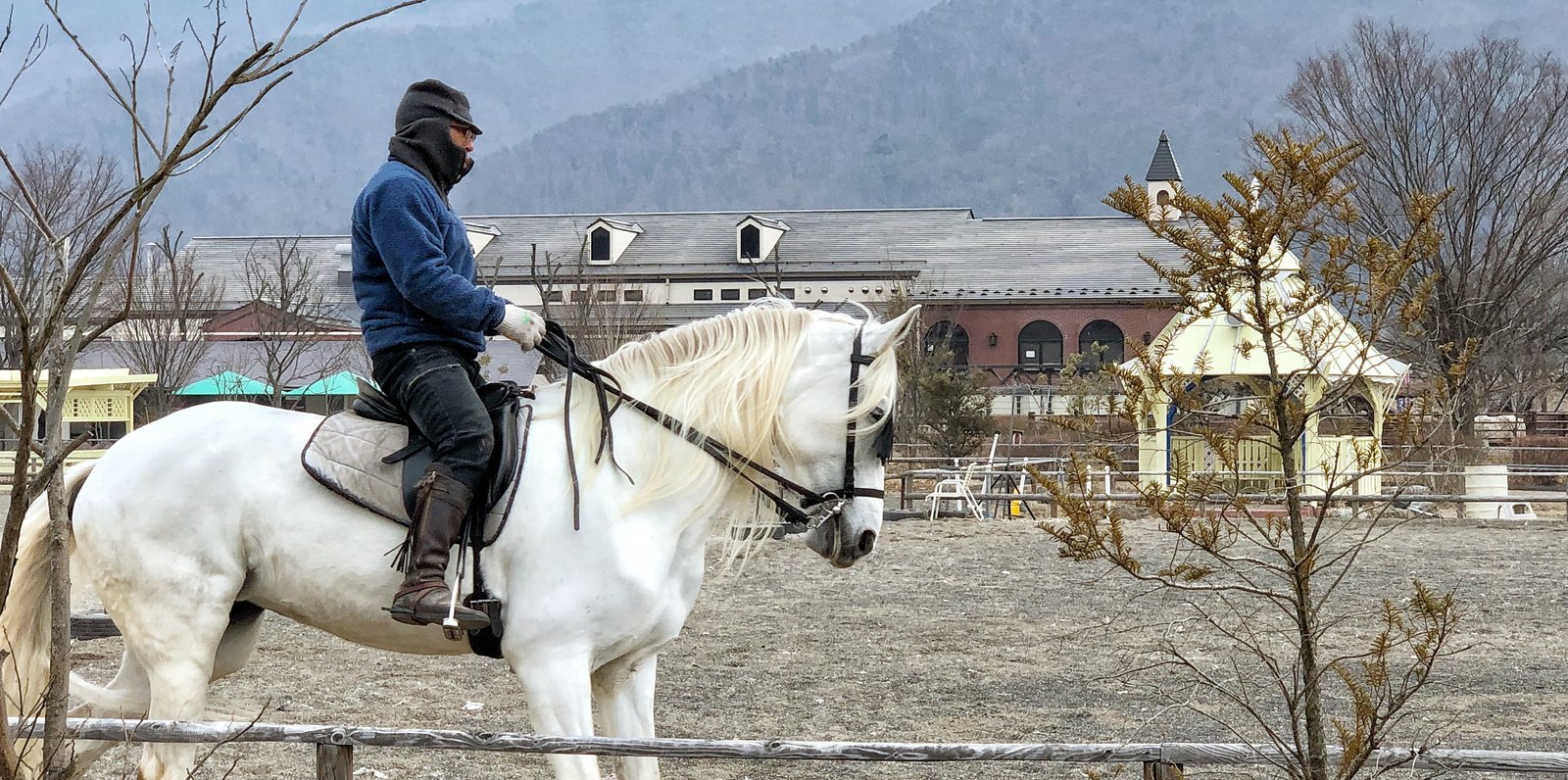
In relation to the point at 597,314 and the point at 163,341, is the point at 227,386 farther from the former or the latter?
the point at 597,314

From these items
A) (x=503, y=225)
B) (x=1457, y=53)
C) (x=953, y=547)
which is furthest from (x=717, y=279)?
(x=953, y=547)

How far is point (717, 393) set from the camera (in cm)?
449

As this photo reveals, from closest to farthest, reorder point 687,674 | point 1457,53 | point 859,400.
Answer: point 859,400 → point 687,674 → point 1457,53

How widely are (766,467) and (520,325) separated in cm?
89

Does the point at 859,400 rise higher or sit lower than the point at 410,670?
higher

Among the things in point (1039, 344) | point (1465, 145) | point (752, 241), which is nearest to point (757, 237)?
point (752, 241)

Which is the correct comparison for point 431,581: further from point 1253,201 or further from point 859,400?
point 1253,201

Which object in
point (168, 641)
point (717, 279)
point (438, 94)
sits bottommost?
point (168, 641)

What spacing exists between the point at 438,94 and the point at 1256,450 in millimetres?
20082

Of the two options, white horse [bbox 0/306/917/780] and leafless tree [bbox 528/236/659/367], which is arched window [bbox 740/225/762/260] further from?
white horse [bbox 0/306/917/780]

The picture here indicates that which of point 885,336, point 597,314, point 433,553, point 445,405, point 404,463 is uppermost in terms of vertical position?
point 597,314

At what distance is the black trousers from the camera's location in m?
4.10

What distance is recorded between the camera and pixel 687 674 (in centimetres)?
830

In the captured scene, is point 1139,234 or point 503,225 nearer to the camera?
point 1139,234
